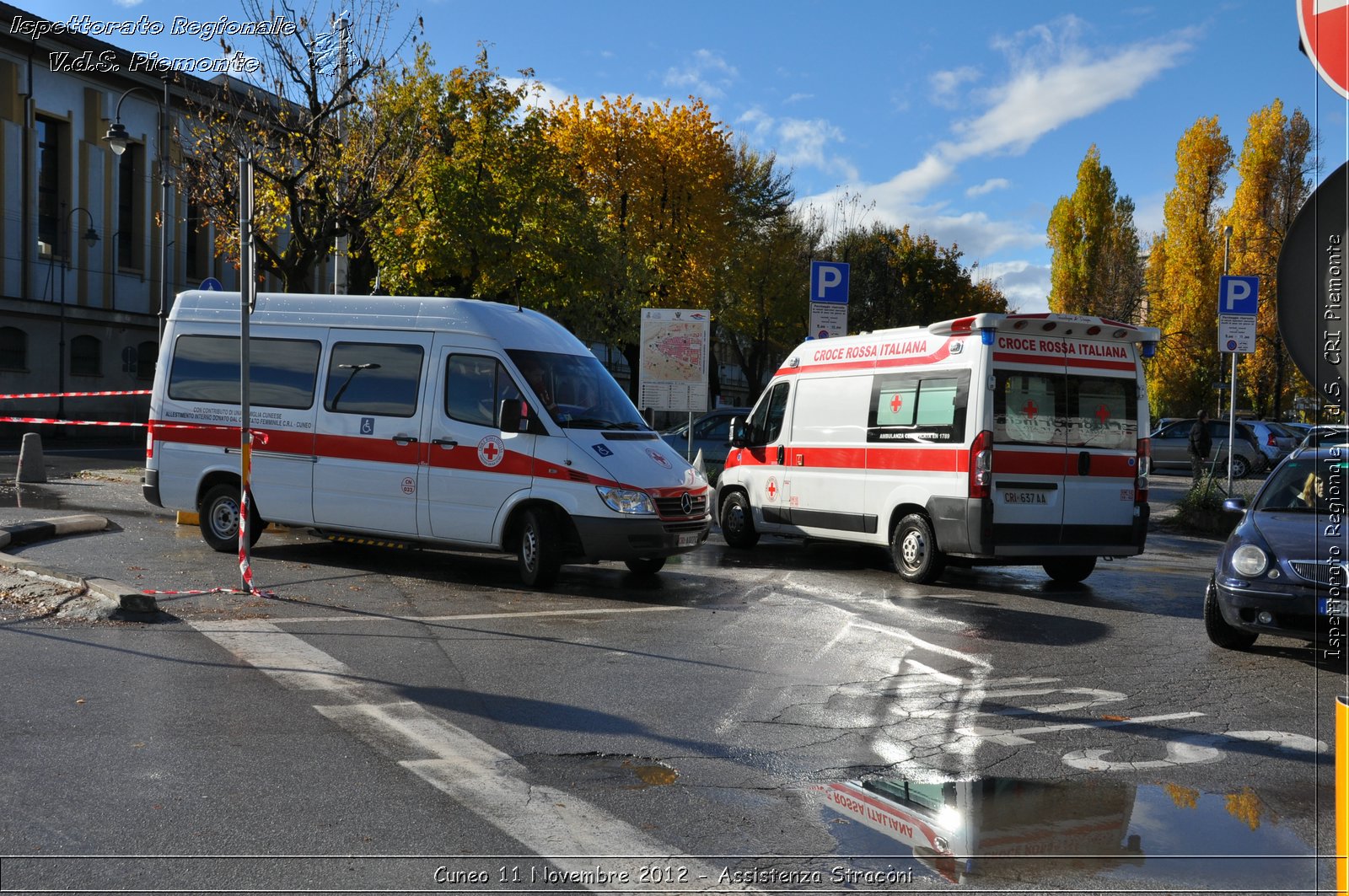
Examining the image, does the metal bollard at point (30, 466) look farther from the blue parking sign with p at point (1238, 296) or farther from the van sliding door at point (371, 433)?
the blue parking sign with p at point (1238, 296)

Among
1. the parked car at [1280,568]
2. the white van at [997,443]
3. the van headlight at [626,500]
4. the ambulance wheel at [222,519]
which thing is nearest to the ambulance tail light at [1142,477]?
the white van at [997,443]

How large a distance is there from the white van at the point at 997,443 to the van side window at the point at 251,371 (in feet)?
18.2

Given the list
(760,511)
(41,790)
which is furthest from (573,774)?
(760,511)

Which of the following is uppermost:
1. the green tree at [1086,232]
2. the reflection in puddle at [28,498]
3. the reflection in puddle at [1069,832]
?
the green tree at [1086,232]

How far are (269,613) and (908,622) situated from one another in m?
4.91

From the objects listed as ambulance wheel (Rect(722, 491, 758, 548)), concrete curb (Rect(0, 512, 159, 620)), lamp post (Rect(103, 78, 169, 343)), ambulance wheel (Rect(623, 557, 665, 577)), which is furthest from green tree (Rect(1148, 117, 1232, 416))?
concrete curb (Rect(0, 512, 159, 620))

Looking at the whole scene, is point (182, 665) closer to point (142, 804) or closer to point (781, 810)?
point (142, 804)

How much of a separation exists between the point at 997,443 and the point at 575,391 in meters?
3.91

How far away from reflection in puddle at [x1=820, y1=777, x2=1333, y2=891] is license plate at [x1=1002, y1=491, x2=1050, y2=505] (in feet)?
19.8

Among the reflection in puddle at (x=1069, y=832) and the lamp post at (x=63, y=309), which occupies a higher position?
the lamp post at (x=63, y=309)

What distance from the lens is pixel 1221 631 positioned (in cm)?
883

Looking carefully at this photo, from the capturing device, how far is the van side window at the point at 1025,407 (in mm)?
11164

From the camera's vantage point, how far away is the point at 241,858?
4.19m

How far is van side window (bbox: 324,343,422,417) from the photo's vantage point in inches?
452
